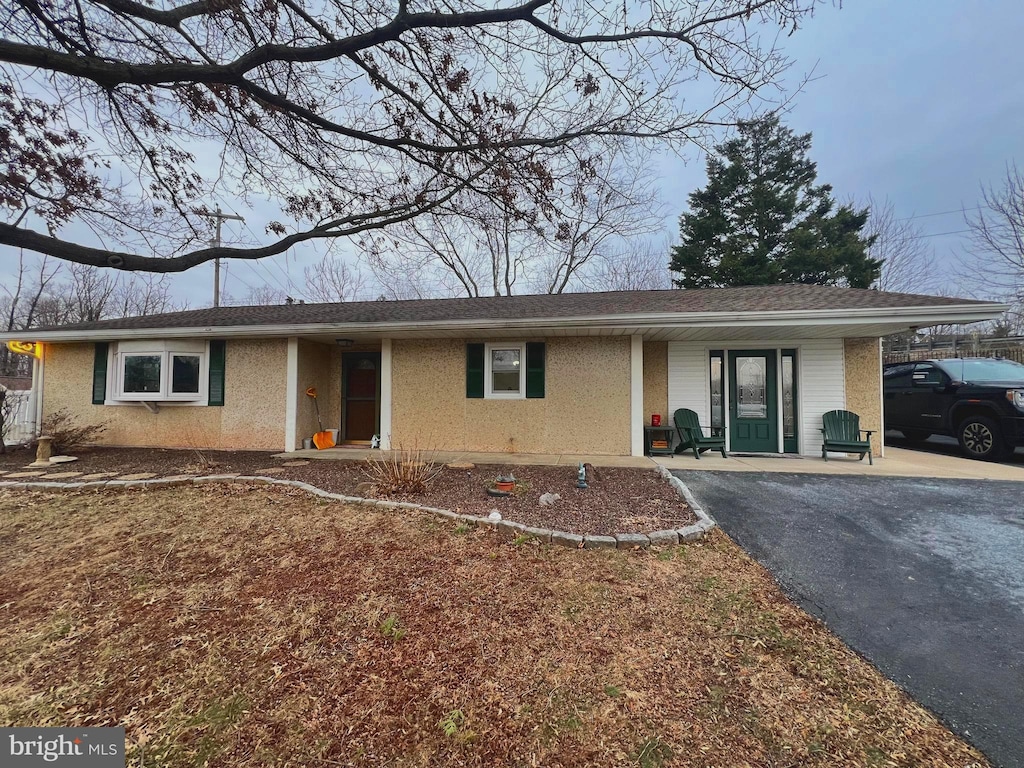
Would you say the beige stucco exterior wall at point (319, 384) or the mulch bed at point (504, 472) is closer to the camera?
the mulch bed at point (504, 472)

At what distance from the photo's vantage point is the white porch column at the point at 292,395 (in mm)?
7293

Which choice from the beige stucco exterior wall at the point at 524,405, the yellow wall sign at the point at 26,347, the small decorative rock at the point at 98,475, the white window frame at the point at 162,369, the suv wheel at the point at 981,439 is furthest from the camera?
the yellow wall sign at the point at 26,347

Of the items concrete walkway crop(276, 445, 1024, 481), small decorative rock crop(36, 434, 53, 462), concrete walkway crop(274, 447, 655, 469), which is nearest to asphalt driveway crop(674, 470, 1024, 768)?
concrete walkway crop(276, 445, 1024, 481)

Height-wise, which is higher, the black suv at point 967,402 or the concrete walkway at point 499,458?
the black suv at point 967,402

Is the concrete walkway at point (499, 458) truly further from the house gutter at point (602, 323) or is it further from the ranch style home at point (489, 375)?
the house gutter at point (602, 323)

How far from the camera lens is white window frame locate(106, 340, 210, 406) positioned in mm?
7199

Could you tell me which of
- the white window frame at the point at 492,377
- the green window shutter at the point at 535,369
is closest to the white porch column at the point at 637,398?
the green window shutter at the point at 535,369

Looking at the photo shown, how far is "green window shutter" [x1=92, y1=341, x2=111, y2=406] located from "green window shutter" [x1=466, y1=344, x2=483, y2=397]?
6.95m

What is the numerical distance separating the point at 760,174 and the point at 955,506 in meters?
19.6

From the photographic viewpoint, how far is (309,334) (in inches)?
276

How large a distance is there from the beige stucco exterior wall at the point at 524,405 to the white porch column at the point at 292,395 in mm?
1779

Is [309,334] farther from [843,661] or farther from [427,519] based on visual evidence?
[843,661]

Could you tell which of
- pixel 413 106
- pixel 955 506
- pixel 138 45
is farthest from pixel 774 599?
Result: pixel 138 45

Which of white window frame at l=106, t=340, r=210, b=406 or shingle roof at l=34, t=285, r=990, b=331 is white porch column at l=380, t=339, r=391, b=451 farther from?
white window frame at l=106, t=340, r=210, b=406
